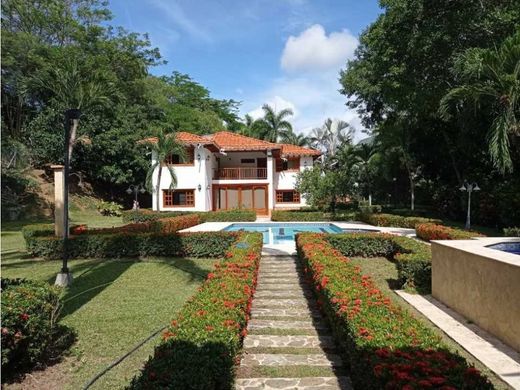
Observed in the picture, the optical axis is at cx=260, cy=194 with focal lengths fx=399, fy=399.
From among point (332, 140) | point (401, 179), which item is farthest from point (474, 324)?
point (332, 140)

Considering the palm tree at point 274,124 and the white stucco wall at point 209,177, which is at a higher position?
the palm tree at point 274,124

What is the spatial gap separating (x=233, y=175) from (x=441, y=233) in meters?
22.0

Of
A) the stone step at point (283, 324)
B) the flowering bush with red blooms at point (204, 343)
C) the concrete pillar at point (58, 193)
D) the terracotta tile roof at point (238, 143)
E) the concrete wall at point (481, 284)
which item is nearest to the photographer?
the flowering bush with red blooms at point (204, 343)

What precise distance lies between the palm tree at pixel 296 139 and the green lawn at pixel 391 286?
30.2 metres

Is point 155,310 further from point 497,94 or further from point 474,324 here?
point 497,94

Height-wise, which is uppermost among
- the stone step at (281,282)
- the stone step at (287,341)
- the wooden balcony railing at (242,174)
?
the wooden balcony railing at (242,174)

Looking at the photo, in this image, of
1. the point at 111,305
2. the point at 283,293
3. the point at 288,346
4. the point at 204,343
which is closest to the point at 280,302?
the point at 283,293

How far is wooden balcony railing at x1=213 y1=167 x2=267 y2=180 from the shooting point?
109 ft

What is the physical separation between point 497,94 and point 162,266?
39.7ft

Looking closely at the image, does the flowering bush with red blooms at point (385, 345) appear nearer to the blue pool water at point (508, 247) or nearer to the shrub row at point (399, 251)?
the shrub row at point (399, 251)

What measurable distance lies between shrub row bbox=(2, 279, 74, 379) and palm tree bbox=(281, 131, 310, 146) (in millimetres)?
36868

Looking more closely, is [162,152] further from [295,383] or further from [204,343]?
[204,343]

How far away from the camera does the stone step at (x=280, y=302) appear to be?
27.0 ft

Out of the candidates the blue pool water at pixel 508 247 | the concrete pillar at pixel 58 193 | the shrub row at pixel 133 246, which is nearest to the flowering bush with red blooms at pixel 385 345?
the blue pool water at pixel 508 247
